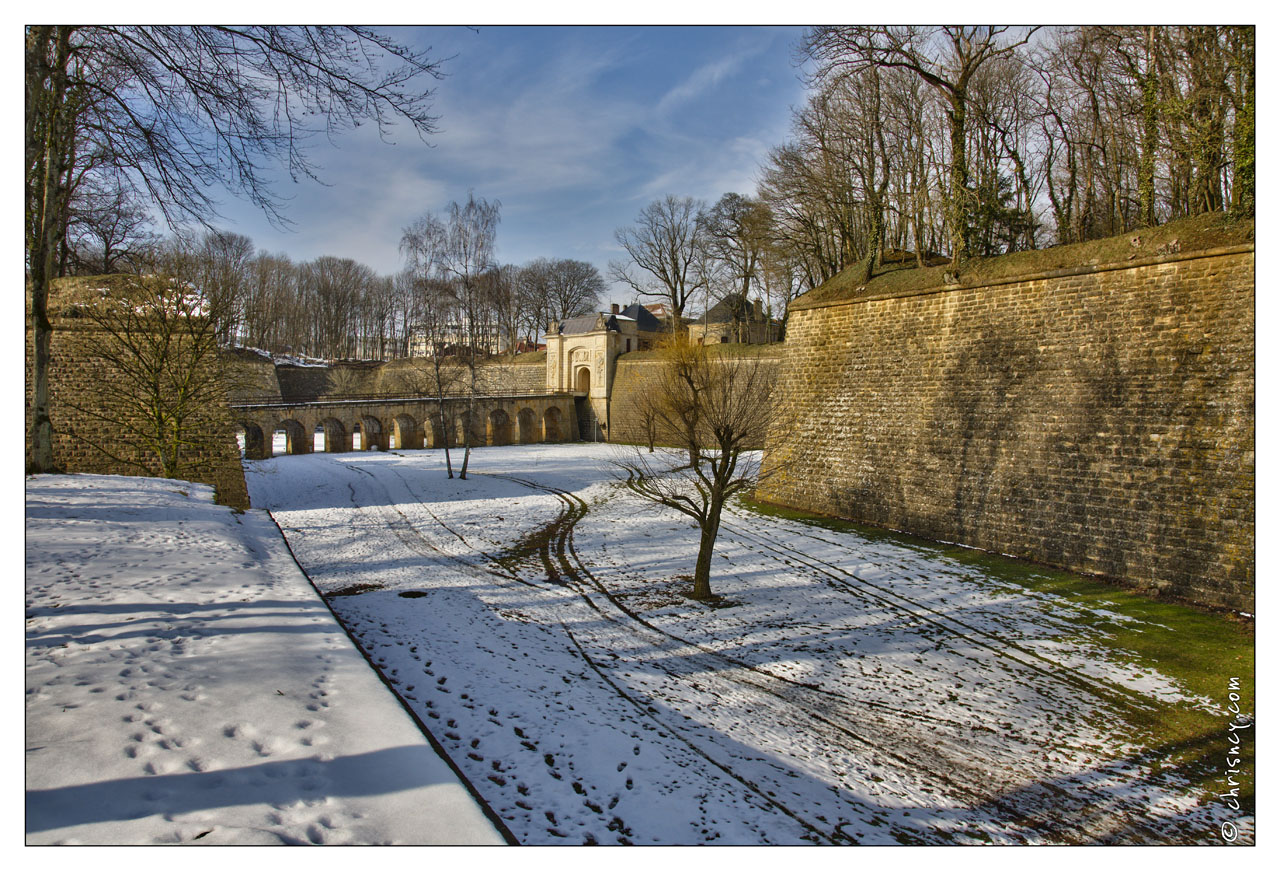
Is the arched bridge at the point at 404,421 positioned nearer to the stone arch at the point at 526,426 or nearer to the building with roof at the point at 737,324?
the stone arch at the point at 526,426

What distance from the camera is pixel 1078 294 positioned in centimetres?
1187

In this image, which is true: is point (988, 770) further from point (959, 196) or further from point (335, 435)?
point (335, 435)

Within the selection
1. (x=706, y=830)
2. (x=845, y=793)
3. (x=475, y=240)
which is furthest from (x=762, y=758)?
(x=475, y=240)

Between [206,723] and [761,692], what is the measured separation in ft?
18.3

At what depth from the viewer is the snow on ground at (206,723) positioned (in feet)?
8.87

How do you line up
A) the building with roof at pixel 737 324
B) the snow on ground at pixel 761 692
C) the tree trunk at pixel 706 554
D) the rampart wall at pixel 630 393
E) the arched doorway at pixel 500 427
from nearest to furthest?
the snow on ground at pixel 761 692 < the tree trunk at pixel 706 554 < the rampart wall at pixel 630 393 < the arched doorway at pixel 500 427 < the building with roof at pixel 737 324

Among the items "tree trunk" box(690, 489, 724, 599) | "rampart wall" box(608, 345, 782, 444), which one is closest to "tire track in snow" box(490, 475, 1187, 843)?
"tree trunk" box(690, 489, 724, 599)

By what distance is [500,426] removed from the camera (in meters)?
35.7

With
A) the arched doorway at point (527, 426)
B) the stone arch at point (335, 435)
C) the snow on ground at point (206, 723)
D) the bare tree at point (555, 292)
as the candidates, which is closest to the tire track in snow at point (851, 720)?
the snow on ground at point (206, 723)

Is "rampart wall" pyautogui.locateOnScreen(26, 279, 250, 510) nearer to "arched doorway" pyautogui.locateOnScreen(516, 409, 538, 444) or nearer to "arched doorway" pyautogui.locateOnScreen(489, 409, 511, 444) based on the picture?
"arched doorway" pyautogui.locateOnScreen(489, 409, 511, 444)

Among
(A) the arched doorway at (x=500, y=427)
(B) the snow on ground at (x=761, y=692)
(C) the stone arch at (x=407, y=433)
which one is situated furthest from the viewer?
(A) the arched doorway at (x=500, y=427)

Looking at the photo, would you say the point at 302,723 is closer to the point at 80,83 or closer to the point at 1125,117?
the point at 80,83

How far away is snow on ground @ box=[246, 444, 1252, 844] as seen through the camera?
488cm

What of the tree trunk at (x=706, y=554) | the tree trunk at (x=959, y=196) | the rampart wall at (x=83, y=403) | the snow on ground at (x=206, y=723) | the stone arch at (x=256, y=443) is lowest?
the tree trunk at (x=706, y=554)
